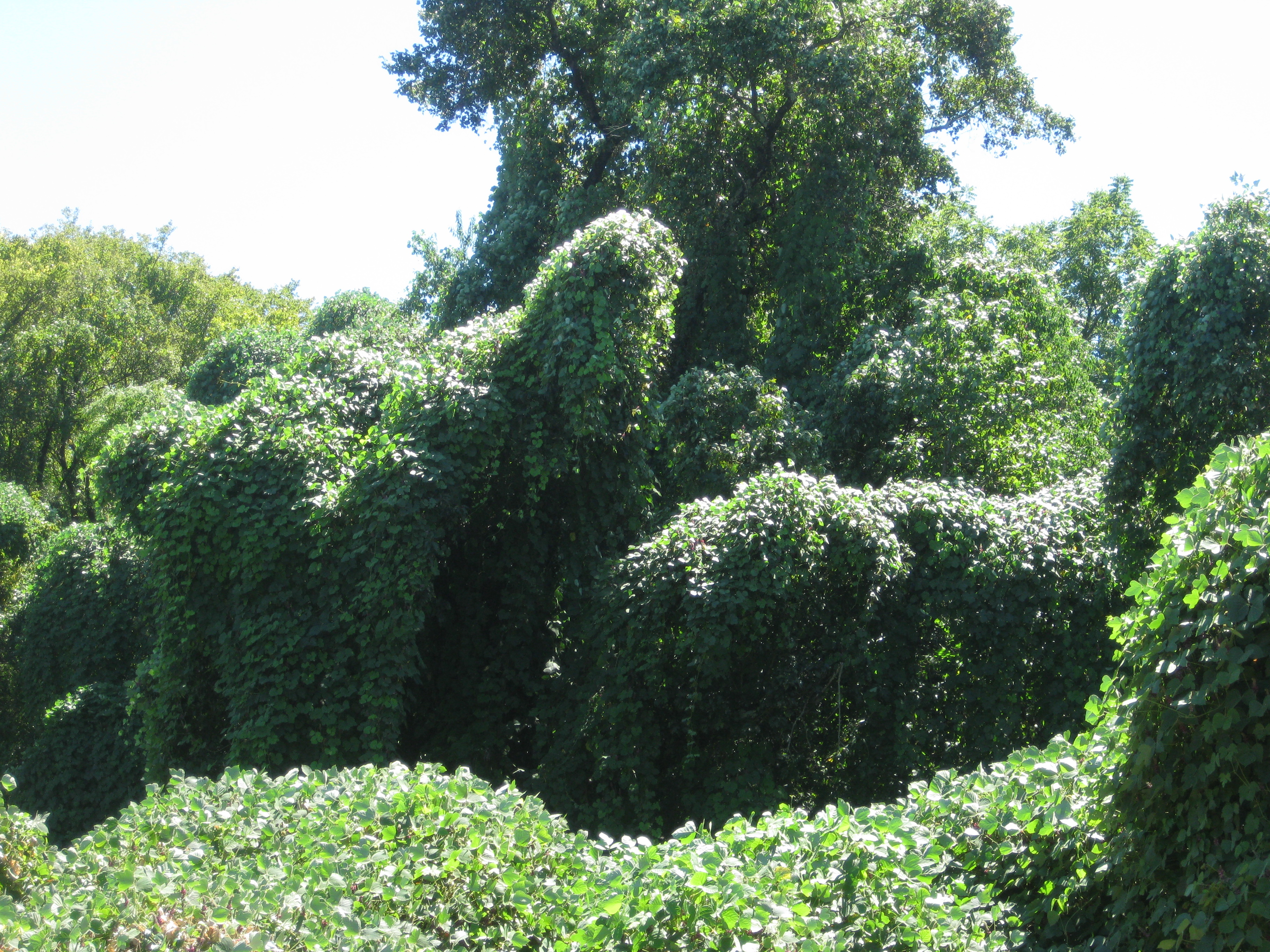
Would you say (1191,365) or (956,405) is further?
(956,405)

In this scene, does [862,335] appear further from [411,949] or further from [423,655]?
[411,949]

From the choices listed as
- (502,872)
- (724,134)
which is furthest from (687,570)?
(724,134)

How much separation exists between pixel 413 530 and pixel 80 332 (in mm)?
17906

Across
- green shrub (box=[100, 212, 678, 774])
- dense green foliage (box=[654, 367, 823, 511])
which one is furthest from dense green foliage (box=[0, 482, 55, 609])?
dense green foliage (box=[654, 367, 823, 511])

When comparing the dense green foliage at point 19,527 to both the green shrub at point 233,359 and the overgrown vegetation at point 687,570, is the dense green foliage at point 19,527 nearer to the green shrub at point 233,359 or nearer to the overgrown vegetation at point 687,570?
the overgrown vegetation at point 687,570

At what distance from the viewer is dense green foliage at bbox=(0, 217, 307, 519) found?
70.3 feet

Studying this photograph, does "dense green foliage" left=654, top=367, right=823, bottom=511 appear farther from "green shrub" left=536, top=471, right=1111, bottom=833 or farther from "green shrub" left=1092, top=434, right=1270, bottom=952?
"green shrub" left=1092, top=434, right=1270, bottom=952

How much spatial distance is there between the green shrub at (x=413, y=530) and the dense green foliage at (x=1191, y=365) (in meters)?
3.85

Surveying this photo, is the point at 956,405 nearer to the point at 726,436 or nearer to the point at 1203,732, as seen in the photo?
the point at 726,436

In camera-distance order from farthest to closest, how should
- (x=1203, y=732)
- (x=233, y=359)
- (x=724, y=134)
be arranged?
(x=233, y=359) → (x=724, y=134) → (x=1203, y=732)

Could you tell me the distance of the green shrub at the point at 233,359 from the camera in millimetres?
14164

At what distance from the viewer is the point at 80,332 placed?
21.4 m

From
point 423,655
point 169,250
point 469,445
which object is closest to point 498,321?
point 469,445

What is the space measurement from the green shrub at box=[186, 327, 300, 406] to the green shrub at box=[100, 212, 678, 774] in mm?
5638
